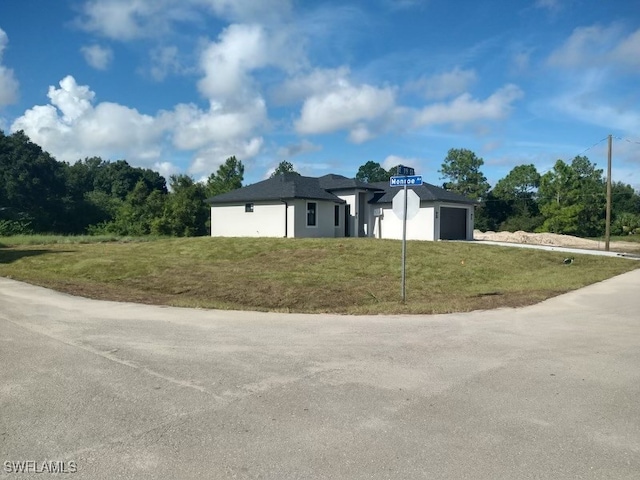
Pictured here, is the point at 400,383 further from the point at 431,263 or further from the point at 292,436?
the point at 431,263

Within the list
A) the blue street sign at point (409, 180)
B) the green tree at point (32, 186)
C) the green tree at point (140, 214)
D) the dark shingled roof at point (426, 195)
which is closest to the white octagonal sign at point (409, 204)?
the blue street sign at point (409, 180)

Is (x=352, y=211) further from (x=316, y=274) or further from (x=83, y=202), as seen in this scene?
(x=83, y=202)

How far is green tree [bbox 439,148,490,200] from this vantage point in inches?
3152

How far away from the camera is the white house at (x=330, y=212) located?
29.6 meters

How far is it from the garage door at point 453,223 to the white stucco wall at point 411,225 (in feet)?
4.49

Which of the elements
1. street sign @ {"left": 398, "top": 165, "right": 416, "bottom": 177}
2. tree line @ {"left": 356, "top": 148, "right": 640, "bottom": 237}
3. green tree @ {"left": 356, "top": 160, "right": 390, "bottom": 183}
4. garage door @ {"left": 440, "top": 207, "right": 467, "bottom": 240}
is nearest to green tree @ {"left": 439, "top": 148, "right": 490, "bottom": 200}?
tree line @ {"left": 356, "top": 148, "right": 640, "bottom": 237}

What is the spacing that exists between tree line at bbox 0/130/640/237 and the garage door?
18.3 metres

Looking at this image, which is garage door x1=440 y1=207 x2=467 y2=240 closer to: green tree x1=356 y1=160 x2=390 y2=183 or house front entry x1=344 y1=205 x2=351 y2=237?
house front entry x1=344 y1=205 x2=351 y2=237

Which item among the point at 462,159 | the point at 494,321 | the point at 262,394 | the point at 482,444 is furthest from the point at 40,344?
the point at 462,159

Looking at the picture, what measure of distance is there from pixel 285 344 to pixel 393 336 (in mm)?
1782

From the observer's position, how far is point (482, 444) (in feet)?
12.7

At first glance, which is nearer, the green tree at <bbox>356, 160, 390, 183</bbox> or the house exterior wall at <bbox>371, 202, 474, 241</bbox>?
the house exterior wall at <bbox>371, 202, 474, 241</bbox>

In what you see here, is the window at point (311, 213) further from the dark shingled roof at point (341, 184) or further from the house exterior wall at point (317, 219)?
the dark shingled roof at point (341, 184)

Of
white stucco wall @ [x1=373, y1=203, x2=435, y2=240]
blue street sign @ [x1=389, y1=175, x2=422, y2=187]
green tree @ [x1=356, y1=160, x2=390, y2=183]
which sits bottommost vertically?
white stucco wall @ [x1=373, y1=203, x2=435, y2=240]
